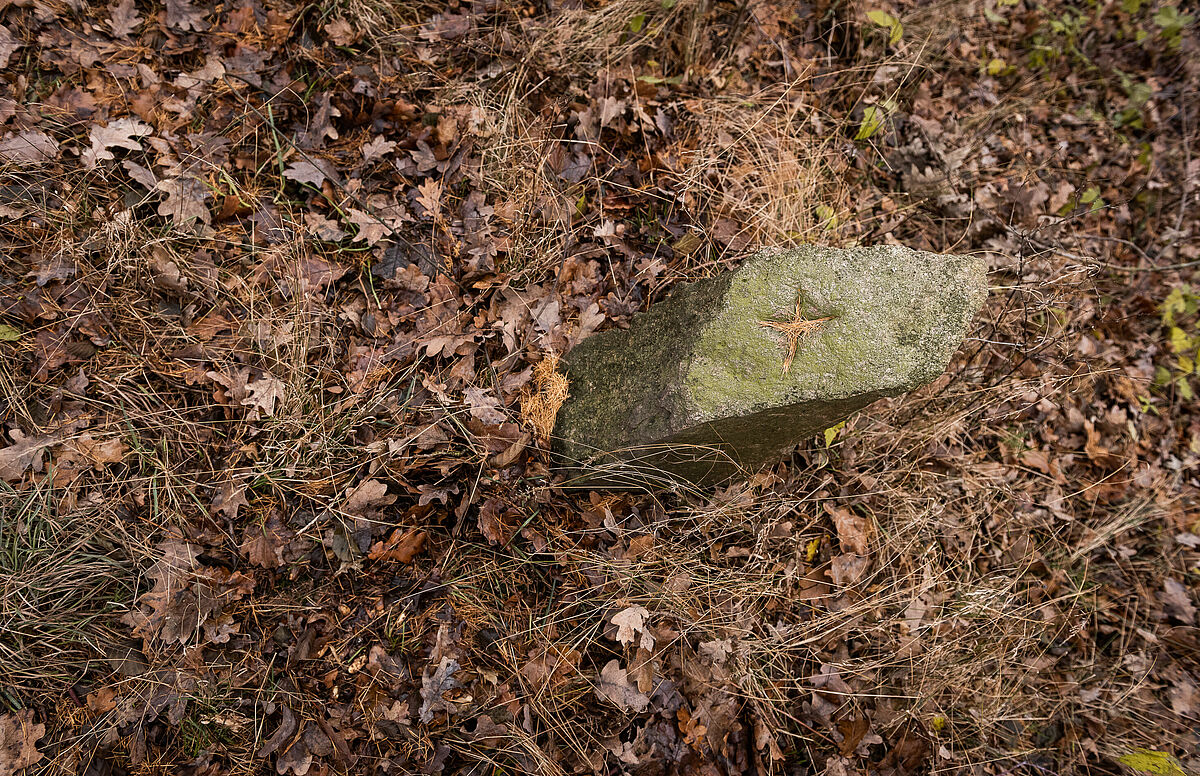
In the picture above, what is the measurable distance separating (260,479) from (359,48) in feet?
7.67

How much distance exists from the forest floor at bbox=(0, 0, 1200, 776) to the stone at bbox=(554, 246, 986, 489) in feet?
2.36

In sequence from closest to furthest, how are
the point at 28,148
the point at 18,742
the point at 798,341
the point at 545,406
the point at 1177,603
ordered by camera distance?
the point at 798,341
the point at 18,742
the point at 28,148
the point at 545,406
the point at 1177,603

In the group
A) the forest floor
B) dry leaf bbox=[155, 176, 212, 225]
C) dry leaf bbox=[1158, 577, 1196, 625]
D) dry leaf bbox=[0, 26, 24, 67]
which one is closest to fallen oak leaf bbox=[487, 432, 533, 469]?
the forest floor

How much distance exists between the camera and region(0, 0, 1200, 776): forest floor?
2482mm

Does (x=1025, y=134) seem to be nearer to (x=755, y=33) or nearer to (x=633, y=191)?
(x=755, y=33)

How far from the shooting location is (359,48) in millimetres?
3252

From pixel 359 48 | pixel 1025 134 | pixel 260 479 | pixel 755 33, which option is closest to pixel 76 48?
pixel 359 48

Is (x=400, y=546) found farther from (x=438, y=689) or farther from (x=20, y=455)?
(x=20, y=455)

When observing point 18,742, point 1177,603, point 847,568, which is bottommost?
point 1177,603

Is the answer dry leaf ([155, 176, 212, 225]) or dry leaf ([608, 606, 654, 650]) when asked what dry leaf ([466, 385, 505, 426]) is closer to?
dry leaf ([608, 606, 654, 650])

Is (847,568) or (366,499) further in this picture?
(847,568)

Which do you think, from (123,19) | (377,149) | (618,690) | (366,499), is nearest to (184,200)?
(377,149)

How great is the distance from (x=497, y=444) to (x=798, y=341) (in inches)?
54.9

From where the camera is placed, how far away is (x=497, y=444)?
108 inches
